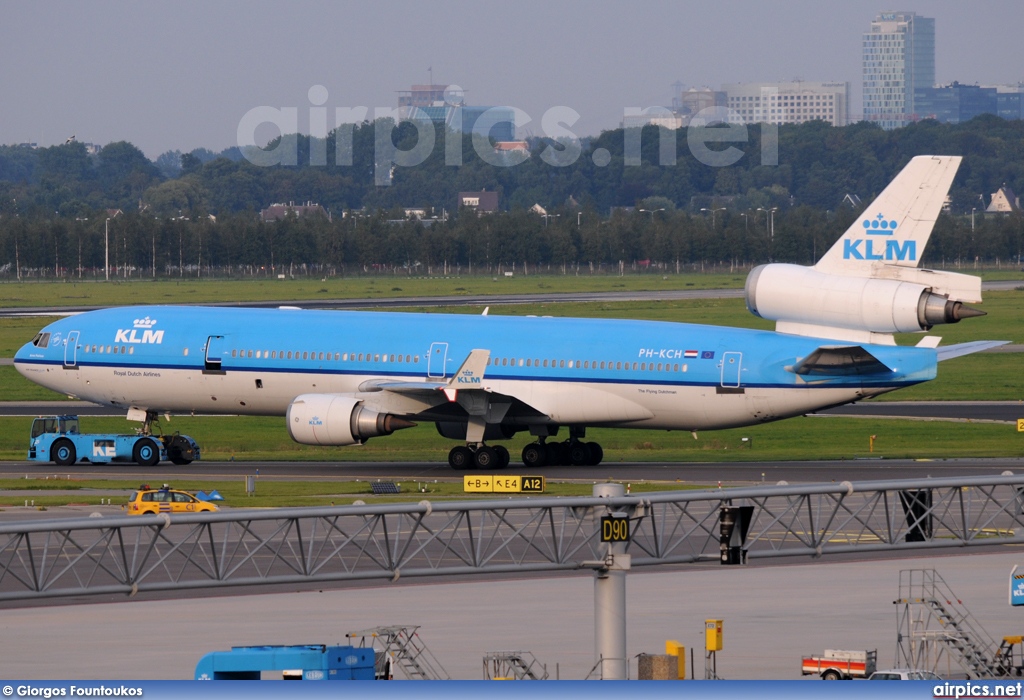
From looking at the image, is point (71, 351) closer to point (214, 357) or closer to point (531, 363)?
point (214, 357)

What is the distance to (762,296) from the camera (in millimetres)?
54094

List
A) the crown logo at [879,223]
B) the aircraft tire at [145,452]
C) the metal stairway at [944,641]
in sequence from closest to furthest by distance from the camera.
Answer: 1. the metal stairway at [944,641]
2. the crown logo at [879,223]
3. the aircraft tire at [145,452]

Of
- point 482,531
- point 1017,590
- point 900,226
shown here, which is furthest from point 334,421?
point 1017,590

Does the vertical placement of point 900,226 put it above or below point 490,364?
above

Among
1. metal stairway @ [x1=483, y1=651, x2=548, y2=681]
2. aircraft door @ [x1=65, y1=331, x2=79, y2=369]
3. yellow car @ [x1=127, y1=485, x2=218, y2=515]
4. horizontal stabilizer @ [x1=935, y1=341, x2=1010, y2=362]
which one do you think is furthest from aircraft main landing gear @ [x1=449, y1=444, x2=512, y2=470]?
metal stairway @ [x1=483, y1=651, x2=548, y2=681]

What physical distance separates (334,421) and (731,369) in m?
14.7

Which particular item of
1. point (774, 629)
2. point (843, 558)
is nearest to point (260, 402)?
point (843, 558)

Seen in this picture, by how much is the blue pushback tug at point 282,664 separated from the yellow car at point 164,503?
20361 mm

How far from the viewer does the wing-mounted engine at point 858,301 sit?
165 feet

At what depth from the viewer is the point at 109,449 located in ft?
211

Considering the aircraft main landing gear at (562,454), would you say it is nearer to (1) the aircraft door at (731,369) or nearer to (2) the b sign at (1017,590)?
(1) the aircraft door at (731,369)

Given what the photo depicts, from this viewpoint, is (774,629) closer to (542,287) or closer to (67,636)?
(67,636)

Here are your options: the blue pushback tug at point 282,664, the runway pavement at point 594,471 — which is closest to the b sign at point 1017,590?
the blue pushback tug at point 282,664

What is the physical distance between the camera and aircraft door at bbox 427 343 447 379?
6016 centimetres
